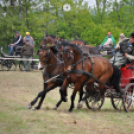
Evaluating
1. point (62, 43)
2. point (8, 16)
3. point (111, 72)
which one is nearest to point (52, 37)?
point (62, 43)

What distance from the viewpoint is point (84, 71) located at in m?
9.27

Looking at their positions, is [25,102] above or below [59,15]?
below

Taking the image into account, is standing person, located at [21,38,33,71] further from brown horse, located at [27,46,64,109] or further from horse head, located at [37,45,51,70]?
horse head, located at [37,45,51,70]

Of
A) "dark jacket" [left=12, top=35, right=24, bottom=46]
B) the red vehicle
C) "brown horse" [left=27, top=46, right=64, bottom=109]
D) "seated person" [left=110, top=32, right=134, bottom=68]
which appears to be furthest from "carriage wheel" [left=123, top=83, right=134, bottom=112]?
"dark jacket" [left=12, top=35, right=24, bottom=46]

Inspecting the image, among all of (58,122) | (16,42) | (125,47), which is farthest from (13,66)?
(58,122)

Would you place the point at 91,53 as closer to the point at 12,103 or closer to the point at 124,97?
the point at 124,97

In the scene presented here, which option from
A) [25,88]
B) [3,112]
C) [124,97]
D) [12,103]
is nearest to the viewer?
[3,112]

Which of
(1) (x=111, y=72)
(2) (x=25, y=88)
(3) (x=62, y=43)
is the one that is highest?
(3) (x=62, y=43)

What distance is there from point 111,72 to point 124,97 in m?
0.83

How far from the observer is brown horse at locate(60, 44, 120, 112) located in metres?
9.00

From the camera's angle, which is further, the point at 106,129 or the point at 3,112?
the point at 3,112

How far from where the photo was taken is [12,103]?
34.7ft

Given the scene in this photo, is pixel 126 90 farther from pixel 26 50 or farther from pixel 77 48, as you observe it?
pixel 26 50

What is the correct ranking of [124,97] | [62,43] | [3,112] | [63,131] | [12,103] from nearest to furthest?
1. [63,131]
2. [3,112]
3. [62,43]
4. [124,97]
5. [12,103]
